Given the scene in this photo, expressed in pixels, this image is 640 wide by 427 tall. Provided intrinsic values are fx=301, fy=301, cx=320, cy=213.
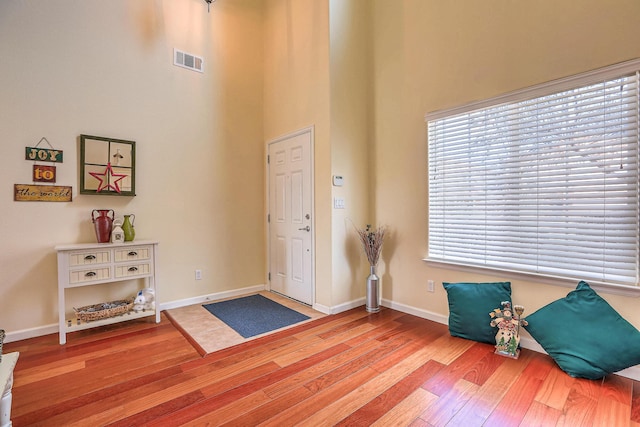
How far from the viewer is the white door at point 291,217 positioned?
361 cm

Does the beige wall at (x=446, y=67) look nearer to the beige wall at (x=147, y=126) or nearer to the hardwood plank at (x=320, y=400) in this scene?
the hardwood plank at (x=320, y=400)

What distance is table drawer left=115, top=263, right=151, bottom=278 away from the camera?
9.51 ft

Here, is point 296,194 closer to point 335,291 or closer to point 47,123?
point 335,291

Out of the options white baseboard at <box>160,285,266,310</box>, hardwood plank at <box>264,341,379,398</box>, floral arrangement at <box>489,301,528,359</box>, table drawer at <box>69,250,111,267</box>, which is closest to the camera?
hardwood plank at <box>264,341,379,398</box>

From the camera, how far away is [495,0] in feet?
8.59

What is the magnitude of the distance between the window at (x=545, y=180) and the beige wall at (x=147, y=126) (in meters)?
2.54

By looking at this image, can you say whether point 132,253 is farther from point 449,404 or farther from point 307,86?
point 449,404

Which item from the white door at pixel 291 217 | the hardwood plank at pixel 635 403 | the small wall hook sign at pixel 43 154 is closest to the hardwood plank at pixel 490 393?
the hardwood plank at pixel 635 403

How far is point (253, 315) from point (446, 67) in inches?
128

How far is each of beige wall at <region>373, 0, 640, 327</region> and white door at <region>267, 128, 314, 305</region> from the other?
878 millimetres

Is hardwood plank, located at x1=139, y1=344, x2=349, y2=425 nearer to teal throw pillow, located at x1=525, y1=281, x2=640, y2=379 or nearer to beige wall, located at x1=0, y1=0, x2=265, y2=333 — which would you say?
teal throw pillow, located at x1=525, y1=281, x2=640, y2=379

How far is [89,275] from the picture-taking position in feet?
9.04

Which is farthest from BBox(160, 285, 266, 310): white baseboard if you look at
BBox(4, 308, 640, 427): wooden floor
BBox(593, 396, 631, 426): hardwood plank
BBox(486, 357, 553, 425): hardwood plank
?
BBox(593, 396, 631, 426): hardwood plank

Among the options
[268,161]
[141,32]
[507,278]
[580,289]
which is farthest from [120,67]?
[580,289]
